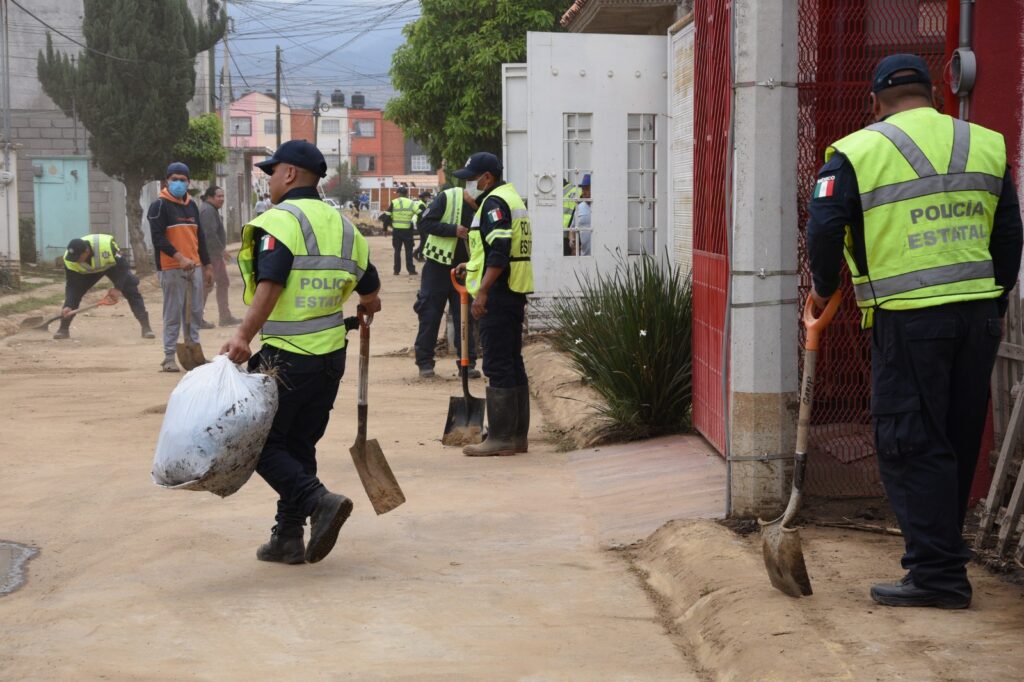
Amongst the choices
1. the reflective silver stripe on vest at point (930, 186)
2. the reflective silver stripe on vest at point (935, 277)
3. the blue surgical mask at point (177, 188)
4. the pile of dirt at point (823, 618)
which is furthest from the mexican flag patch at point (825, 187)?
the blue surgical mask at point (177, 188)

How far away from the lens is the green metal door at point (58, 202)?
1243 inches

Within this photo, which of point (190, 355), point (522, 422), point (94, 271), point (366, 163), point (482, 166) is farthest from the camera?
point (366, 163)

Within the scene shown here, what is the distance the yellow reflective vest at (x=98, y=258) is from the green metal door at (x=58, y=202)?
1630 cm

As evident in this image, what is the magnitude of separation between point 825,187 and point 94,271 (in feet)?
42.1

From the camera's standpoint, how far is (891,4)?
261 inches

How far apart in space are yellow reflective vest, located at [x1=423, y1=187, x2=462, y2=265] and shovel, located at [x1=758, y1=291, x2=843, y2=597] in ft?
24.8

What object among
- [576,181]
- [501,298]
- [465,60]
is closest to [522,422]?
[501,298]

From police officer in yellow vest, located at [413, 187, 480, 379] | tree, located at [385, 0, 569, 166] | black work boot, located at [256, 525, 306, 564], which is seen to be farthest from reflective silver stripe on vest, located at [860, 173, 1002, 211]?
tree, located at [385, 0, 569, 166]

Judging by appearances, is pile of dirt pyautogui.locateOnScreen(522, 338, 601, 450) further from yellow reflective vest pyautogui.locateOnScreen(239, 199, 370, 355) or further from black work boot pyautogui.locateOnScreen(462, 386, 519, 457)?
yellow reflective vest pyautogui.locateOnScreen(239, 199, 370, 355)

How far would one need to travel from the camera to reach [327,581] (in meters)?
5.89

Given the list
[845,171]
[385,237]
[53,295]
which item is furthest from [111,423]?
[385,237]

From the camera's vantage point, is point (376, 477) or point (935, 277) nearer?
point (935, 277)

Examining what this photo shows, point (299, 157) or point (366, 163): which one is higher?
point (366, 163)

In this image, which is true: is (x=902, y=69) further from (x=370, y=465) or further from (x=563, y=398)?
(x=563, y=398)
